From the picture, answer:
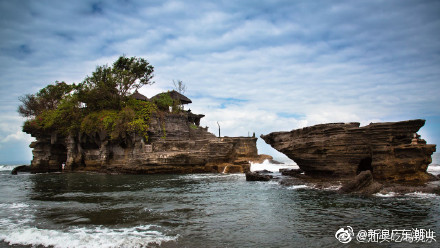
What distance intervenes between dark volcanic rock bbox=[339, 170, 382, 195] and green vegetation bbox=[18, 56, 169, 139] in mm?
24034

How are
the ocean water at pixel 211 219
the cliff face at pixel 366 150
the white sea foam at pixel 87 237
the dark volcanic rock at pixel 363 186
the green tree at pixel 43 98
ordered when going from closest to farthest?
1. the white sea foam at pixel 87 237
2. the ocean water at pixel 211 219
3. the dark volcanic rock at pixel 363 186
4. the cliff face at pixel 366 150
5. the green tree at pixel 43 98

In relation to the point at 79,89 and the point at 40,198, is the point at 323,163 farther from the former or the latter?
the point at 79,89

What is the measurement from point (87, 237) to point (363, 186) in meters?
14.2

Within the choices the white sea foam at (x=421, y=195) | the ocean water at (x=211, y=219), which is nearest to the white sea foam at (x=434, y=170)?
the white sea foam at (x=421, y=195)

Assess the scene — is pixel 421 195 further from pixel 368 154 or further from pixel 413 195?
pixel 368 154

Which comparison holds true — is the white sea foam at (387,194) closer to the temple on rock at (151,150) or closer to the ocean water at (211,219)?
the ocean water at (211,219)

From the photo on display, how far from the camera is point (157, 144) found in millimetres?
31391

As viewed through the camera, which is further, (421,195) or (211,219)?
(421,195)

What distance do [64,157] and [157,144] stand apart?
794 inches

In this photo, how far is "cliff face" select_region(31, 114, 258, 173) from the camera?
3120 cm

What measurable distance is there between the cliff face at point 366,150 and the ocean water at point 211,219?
3.83 metres

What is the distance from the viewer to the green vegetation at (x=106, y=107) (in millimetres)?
33250

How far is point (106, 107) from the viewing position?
36750 mm

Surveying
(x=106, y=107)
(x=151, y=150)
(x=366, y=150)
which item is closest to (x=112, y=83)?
(x=106, y=107)
